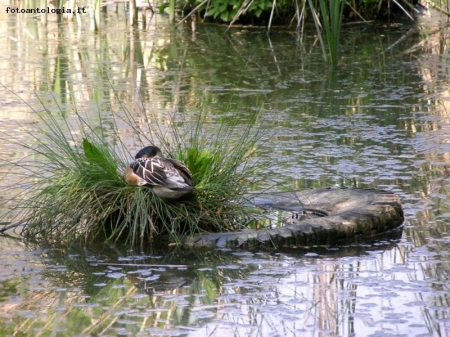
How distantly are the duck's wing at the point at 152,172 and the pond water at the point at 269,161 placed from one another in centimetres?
43

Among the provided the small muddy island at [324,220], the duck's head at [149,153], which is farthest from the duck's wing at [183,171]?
the small muddy island at [324,220]

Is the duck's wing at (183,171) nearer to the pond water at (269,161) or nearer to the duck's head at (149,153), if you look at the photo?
the duck's head at (149,153)

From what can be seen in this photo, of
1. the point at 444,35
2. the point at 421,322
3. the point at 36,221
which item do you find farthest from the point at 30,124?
the point at 444,35

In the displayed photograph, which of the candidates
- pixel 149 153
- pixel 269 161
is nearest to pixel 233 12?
pixel 269 161

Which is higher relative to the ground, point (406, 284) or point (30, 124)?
point (30, 124)

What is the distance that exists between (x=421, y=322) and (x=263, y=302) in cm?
78

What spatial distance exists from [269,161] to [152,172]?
1953mm

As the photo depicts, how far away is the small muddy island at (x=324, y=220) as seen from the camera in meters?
5.74

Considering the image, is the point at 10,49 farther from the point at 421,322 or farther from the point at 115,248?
the point at 421,322

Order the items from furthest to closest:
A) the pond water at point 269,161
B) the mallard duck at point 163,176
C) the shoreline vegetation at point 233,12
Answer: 1. the shoreline vegetation at point 233,12
2. the mallard duck at point 163,176
3. the pond water at point 269,161

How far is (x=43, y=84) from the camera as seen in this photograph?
11.0m

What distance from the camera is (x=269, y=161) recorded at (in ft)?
24.6

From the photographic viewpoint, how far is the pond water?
184 inches

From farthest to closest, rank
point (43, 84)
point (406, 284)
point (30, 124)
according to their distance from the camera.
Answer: point (43, 84), point (30, 124), point (406, 284)
